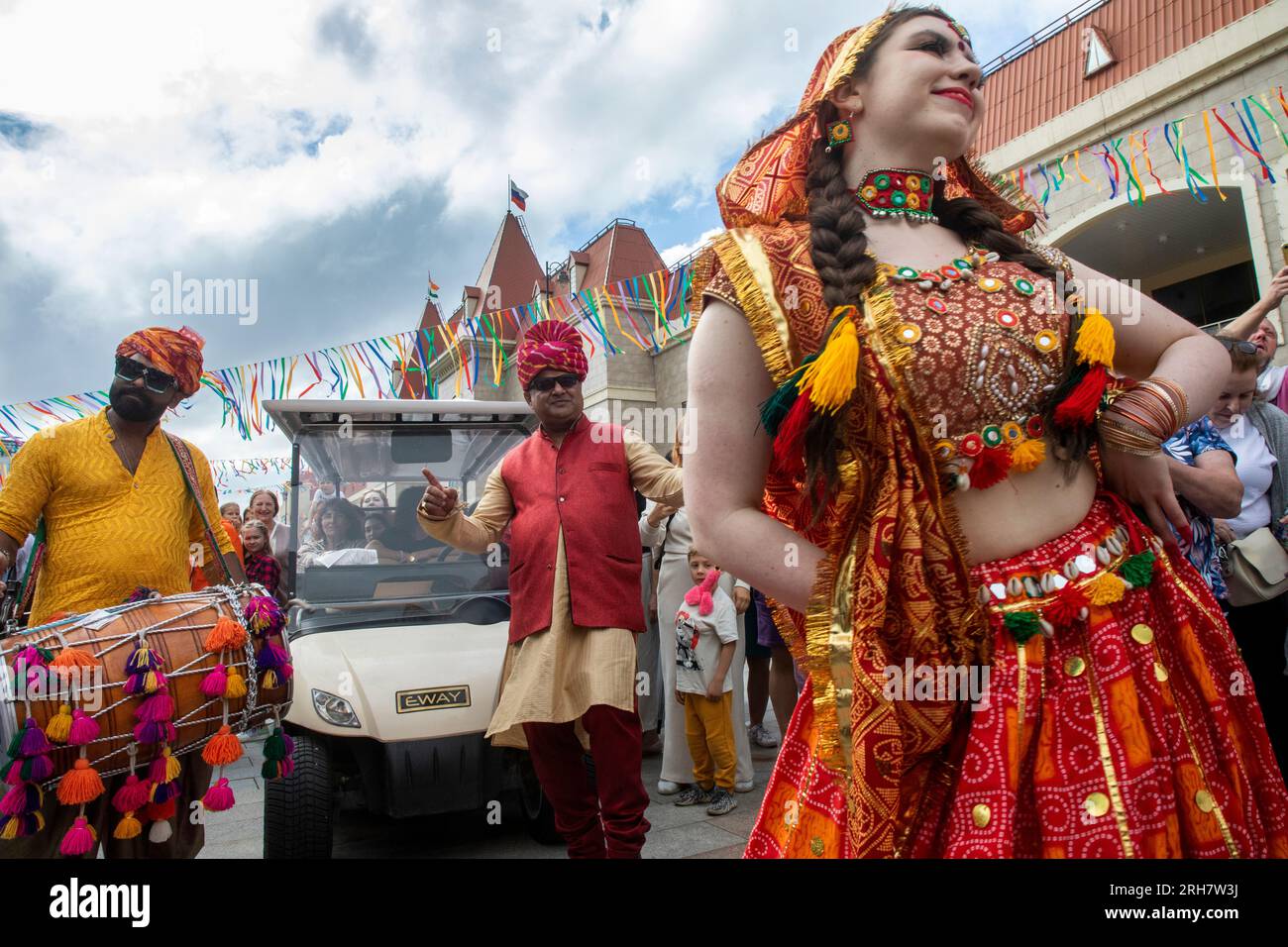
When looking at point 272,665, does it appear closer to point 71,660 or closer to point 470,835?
point 71,660

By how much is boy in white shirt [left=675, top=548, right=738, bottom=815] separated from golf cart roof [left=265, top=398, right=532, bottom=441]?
56.2 inches

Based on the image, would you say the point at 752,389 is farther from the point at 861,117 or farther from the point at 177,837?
the point at 177,837

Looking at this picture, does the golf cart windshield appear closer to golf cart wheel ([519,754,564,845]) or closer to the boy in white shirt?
golf cart wheel ([519,754,564,845])

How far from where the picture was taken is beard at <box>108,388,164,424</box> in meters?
2.65

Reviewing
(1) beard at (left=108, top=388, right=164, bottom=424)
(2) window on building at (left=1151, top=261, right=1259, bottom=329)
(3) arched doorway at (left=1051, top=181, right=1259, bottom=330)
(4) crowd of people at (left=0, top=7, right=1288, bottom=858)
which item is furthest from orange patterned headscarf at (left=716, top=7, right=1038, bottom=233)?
(2) window on building at (left=1151, top=261, right=1259, bottom=329)

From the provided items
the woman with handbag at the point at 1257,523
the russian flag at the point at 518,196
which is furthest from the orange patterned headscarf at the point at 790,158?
the russian flag at the point at 518,196

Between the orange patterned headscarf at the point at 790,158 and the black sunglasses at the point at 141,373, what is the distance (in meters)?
2.09

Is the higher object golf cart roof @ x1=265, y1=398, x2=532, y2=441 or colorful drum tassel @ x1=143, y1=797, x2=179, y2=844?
golf cart roof @ x1=265, y1=398, x2=532, y2=441

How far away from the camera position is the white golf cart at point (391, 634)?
3.39 m

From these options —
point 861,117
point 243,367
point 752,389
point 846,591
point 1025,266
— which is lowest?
point 846,591

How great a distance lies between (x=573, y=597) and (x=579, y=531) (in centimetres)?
23
